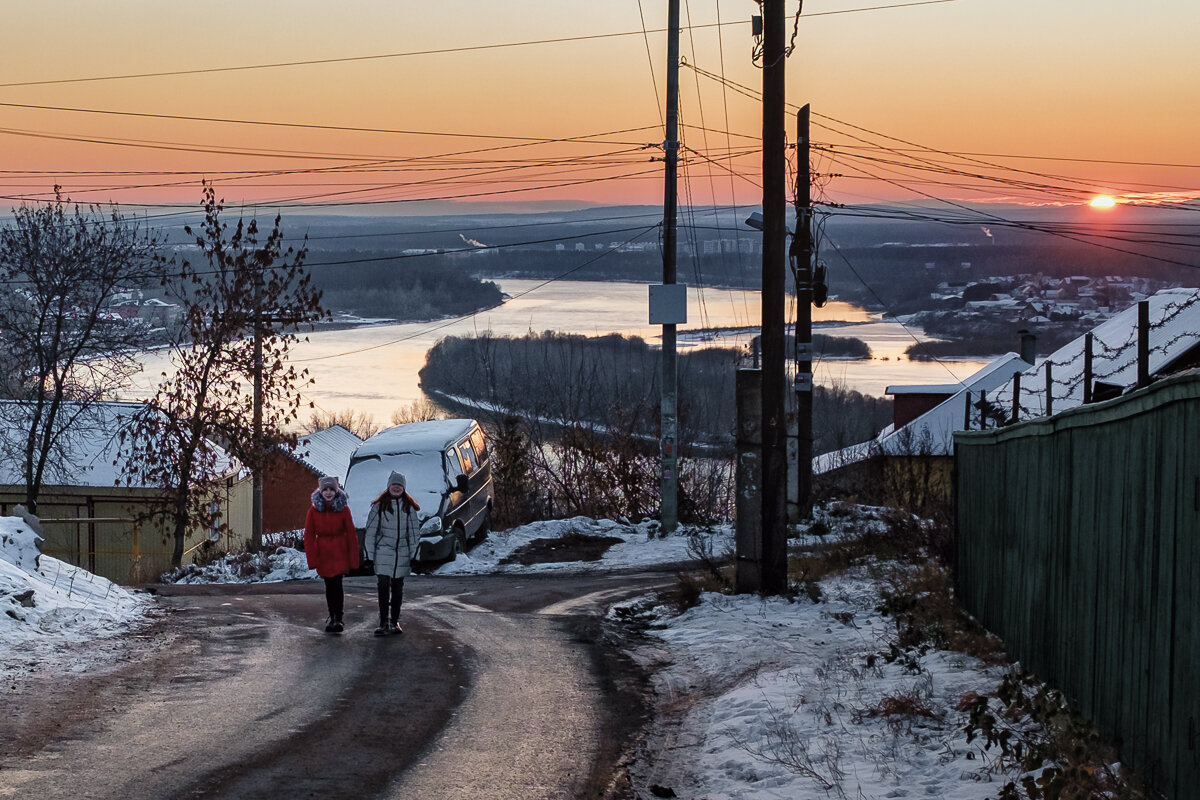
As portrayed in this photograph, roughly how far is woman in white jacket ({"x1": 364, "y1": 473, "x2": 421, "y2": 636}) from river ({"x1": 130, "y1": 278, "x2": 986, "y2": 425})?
5369 centimetres

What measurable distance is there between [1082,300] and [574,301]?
107m

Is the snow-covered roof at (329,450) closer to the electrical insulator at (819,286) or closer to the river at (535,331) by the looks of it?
the river at (535,331)

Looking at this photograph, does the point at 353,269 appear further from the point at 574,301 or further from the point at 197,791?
the point at 197,791

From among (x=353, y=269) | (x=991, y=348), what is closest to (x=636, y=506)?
(x=991, y=348)

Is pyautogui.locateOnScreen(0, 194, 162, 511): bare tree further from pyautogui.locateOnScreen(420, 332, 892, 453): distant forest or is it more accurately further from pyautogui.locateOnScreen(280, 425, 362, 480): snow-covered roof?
pyautogui.locateOnScreen(420, 332, 892, 453): distant forest

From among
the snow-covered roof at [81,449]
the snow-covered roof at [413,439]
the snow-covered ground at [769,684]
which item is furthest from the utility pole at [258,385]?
the snow-covered ground at [769,684]

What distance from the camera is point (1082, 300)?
86.1 m

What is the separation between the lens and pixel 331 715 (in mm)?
8500

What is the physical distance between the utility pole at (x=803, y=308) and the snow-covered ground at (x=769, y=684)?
9.67 m

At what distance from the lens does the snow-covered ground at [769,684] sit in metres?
6.88

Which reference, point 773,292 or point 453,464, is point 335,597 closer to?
point 773,292

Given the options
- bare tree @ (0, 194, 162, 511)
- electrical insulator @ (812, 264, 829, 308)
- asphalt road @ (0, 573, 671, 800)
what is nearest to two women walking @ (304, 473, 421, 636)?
asphalt road @ (0, 573, 671, 800)

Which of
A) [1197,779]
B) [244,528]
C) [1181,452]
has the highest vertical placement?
[1181,452]

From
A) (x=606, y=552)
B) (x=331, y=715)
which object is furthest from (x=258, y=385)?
(x=331, y=715)
